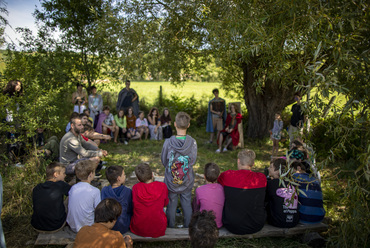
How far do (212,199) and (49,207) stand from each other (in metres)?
2.00

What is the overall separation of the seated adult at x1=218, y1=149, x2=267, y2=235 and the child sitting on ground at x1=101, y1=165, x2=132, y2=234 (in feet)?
4.01

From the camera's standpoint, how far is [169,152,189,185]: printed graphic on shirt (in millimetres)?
3447

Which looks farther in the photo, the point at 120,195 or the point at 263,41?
the point at 120,195

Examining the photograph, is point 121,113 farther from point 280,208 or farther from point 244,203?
point 280,208

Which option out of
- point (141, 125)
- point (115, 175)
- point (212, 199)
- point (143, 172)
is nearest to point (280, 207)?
point (212, 199)

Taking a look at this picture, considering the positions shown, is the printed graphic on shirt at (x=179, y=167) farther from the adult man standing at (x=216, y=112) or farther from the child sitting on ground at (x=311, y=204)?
the adult man standing at (x=216, y=112)

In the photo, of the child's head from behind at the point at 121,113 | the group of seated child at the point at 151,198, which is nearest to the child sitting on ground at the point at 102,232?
the group of seated child at the point at 151,198

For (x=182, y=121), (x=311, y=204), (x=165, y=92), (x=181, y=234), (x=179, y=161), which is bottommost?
(x=181, y=234)

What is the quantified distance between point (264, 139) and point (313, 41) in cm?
664

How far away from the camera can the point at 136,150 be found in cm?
771

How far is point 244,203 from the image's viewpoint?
10.7 feet

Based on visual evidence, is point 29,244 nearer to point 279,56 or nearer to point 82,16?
point 279,56

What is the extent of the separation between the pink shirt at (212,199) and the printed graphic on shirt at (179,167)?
298 mm

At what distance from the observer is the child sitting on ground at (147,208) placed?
3178 millimetres
